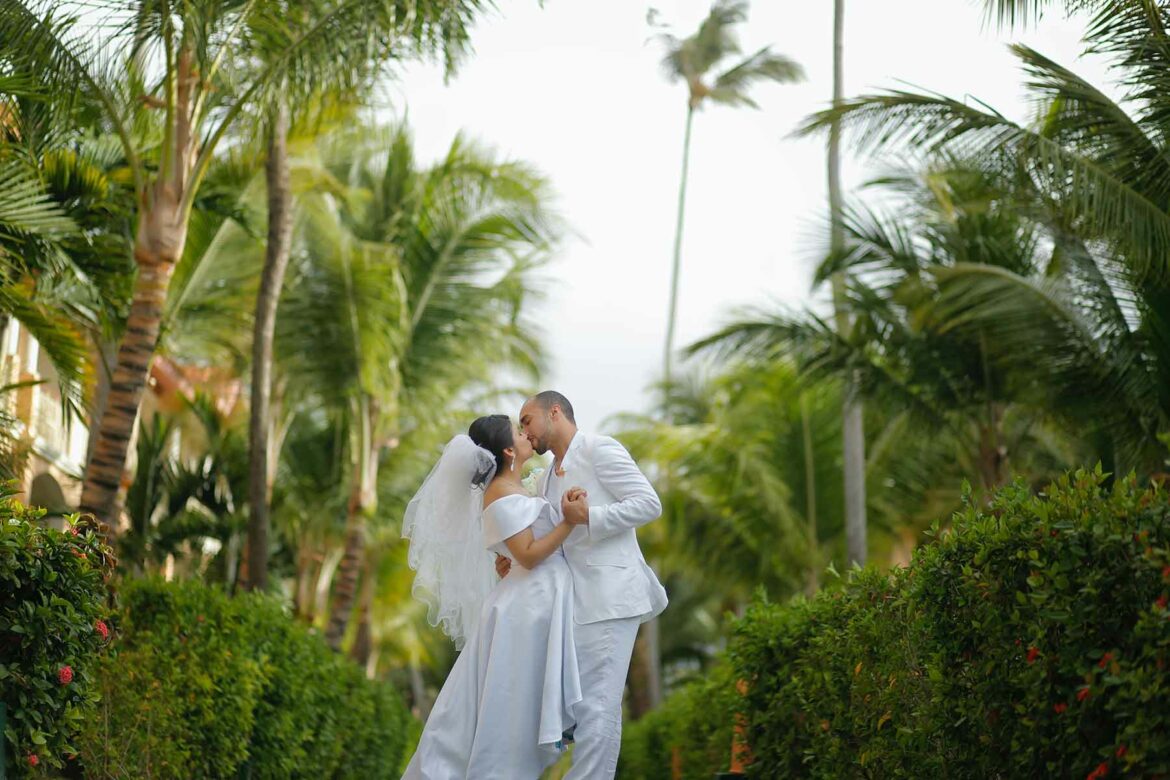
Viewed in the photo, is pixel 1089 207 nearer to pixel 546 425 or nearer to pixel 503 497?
pixel 546 425

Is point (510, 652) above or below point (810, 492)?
above

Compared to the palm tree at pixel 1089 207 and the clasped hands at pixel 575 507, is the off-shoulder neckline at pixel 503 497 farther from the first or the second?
the palm tree at pixel 1089 207

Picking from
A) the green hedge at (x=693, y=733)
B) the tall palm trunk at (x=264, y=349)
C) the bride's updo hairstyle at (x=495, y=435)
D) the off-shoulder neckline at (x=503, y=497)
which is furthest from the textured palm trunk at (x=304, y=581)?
the off-shoulder neckline at (x=503, y=497)

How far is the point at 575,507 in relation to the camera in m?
6.55

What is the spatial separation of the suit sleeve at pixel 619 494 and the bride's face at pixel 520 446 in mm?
398

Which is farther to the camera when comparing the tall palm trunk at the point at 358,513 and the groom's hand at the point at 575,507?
the tall palm trunk at the point at 358,513

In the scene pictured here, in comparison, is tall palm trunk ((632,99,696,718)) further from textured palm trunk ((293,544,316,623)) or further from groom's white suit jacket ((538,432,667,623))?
groom's white suit jacket ((538,432,667,623))

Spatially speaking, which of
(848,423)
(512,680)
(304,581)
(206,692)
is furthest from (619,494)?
(304,581)

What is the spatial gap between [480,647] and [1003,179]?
245 inches

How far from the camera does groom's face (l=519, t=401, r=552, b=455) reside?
698 cm

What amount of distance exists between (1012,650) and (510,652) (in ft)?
8.76

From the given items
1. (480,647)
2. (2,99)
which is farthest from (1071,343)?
(2,99)

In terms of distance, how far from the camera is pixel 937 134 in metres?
10.5

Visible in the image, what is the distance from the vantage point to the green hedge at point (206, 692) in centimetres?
795
